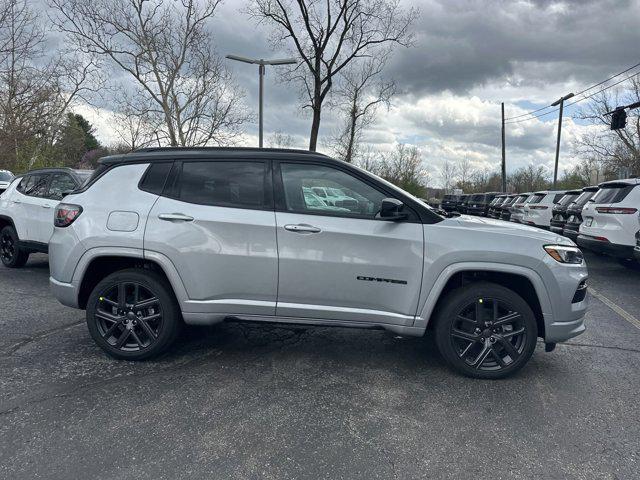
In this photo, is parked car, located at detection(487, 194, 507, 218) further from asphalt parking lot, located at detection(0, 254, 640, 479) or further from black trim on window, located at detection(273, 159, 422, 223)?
black trim on window, located at detection(273, 159, 422, 223)

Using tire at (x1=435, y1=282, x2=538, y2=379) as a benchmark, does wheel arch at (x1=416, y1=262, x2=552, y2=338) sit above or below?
above

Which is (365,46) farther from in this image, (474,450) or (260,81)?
(474,450)

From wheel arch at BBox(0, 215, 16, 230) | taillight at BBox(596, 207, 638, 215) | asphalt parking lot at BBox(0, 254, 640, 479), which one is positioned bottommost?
asphalt parking lot at BBox(0, 254, 640, 479)

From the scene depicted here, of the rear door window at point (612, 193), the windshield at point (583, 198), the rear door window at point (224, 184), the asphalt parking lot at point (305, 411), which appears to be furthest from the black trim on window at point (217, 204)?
the windshield at point (583, 198)

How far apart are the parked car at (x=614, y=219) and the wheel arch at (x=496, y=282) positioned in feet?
17.0

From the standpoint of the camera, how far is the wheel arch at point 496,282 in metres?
3.46

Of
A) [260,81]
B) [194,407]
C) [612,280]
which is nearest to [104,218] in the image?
[194,407]

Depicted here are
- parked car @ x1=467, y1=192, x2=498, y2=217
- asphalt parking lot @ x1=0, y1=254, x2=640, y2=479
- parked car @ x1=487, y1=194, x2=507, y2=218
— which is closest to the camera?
asphalt parking lot @ x1=0, y1=254, x2=640, y2=479

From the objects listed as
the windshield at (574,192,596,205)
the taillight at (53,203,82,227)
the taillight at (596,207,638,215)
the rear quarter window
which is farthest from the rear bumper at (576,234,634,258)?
the taillight at (53,203,82,227)

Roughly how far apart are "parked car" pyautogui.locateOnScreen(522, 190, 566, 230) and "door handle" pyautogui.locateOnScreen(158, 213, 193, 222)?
1251cm

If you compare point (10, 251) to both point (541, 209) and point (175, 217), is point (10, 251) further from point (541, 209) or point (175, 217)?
point (541, 209)

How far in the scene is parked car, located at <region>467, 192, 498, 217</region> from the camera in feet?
77.3

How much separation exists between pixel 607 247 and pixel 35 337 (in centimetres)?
878

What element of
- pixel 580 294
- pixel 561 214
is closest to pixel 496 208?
pixel 561 214
